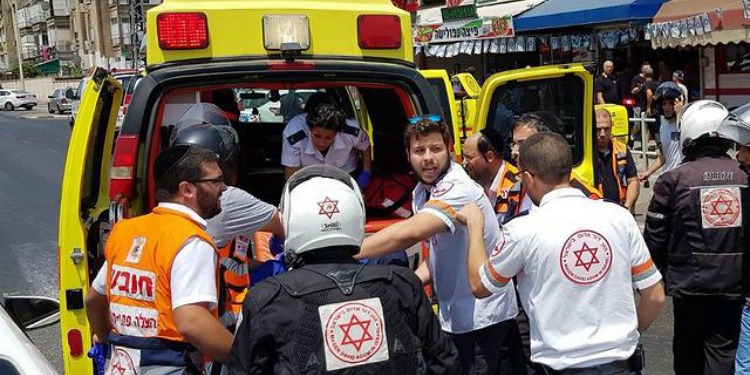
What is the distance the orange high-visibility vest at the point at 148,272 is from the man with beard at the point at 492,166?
2004 mm

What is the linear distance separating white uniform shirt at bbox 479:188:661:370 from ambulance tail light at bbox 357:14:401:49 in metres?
1.48

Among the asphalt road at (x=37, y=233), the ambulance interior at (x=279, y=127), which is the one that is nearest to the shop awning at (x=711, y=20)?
the asphalt road at (x=37, y=233)

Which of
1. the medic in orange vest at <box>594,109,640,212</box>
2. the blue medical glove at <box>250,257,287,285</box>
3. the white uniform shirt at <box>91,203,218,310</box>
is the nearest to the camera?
the white uniform shirt at <box>91,203,218,310</box>

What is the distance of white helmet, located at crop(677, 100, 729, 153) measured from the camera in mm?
4043

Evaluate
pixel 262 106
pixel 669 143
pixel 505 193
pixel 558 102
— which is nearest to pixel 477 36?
pixel 262 106

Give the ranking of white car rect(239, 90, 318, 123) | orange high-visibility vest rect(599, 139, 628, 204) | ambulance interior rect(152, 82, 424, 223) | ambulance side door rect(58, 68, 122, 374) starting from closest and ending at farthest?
ambulance side door rect(58, 68, 122, 374), ambulance interior rect(152, 82, 424, 223), orange high-visibility vest rect(599, 139, 628, 204), white car rect(239, 90, 318, 123)

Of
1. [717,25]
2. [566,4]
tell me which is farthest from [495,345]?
[566,4]

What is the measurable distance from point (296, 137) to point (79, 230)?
1.85m

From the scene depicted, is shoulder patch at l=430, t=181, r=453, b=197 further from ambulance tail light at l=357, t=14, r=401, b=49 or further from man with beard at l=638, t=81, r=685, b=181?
man with beard at l=638, t=81, r=685, b=181

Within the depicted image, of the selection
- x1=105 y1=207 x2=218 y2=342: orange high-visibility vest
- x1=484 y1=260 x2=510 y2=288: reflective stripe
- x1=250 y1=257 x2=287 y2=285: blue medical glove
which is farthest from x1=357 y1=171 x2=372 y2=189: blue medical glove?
x1=105 y1=207 x2=218 y2=342: orange high-visibility vest

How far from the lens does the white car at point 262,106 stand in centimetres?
825

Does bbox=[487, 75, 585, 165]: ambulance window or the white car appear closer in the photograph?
bbox=[487, 75, 585, 165]: ambulance window

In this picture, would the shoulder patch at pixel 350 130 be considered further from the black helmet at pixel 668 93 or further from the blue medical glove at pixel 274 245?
the black helmet at pixel 668 93

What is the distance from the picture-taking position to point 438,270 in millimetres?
3408
